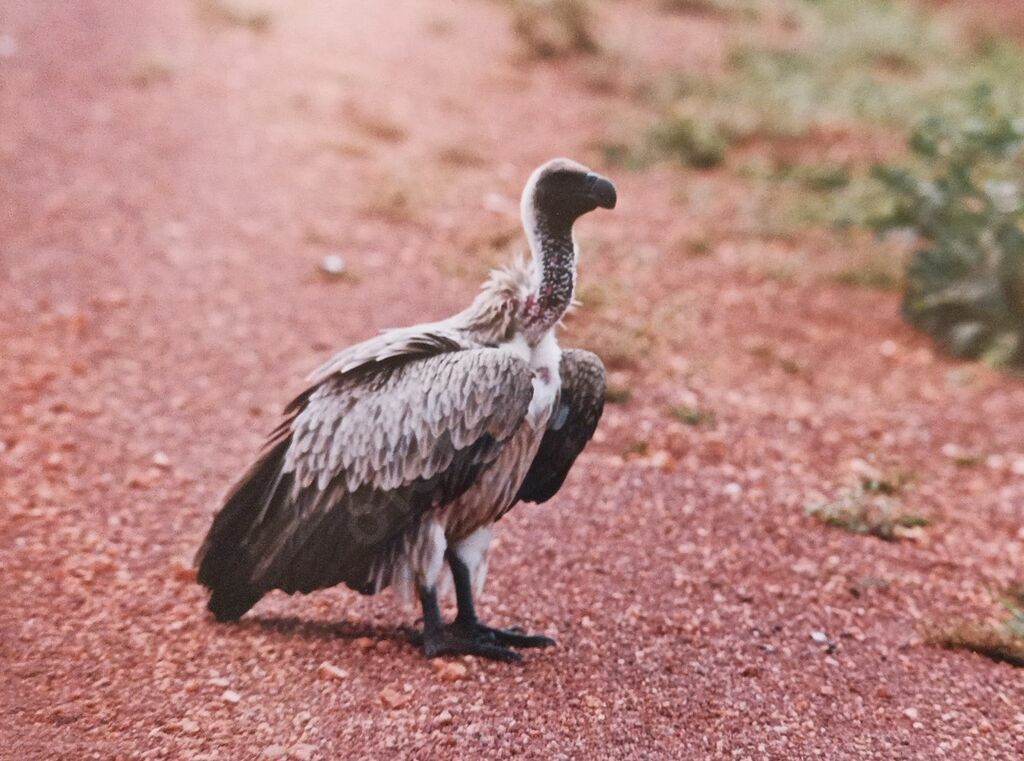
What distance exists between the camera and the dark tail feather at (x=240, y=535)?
15.4 feet

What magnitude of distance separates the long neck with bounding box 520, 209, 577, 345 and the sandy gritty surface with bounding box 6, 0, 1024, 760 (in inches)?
49.1

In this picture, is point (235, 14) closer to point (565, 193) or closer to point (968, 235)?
point (968, 235)

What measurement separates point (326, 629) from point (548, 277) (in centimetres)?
158

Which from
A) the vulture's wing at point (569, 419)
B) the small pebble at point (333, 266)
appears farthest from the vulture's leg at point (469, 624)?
the small pebble at point (333, 266)

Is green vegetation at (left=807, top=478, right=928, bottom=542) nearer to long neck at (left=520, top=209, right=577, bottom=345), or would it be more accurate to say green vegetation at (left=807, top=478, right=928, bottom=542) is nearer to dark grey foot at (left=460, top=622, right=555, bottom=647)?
dark grey foot at (left=460, top=622, right=555, bottom=647)

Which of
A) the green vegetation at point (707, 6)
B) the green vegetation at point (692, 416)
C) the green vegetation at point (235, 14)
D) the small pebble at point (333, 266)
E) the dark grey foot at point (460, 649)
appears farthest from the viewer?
the green vegetation at point (707, 6)

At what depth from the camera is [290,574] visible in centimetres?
463

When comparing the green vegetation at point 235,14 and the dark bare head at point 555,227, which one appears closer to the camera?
the dark bare head at point 555,227

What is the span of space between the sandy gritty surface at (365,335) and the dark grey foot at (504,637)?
9 centimetres

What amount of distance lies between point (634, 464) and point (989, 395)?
2.72 m

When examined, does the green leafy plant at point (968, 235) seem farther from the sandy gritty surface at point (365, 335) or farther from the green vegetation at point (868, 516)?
the green vegetation at point (868, 516)

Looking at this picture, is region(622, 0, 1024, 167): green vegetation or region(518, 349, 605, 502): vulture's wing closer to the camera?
region(518, 349, 605, 502): vulture's wing

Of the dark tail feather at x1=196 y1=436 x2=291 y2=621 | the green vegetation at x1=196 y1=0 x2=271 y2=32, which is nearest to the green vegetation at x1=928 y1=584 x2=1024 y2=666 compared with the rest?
the dark tail feather at x1=196 y1=436 x2=291 y2=621

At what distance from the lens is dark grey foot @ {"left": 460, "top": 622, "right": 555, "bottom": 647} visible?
15.8 ft
